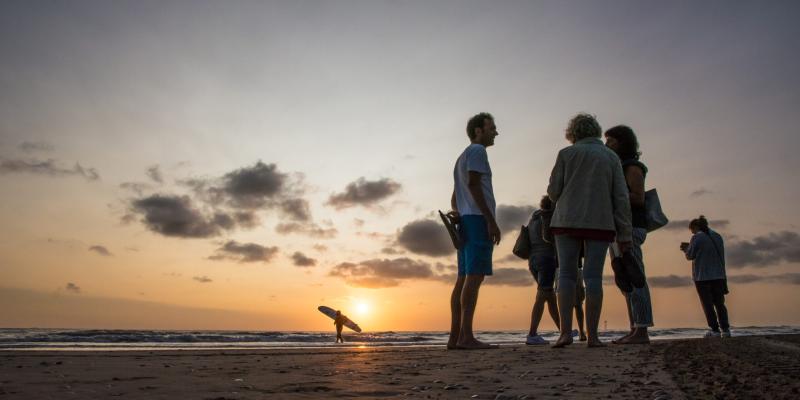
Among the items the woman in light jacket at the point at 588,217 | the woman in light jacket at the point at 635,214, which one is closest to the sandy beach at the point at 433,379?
the woman in light jacket at the point at 588,217

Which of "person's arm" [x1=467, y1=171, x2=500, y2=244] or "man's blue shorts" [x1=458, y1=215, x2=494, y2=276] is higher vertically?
"person's arm" [x1=467, y1=171, x2=500, y2=244]

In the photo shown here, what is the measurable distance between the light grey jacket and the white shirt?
0.64 meters

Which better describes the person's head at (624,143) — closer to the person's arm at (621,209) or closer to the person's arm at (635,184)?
the person's arm at (635,184)

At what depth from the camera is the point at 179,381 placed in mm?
3025

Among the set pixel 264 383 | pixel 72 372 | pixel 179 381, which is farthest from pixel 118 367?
pixel 264 383

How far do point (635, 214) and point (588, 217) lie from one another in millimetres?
1106

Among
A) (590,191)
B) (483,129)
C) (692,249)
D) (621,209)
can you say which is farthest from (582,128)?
(692,249)

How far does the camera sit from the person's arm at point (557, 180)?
17.6 feet

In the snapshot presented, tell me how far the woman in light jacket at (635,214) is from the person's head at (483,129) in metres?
1.30

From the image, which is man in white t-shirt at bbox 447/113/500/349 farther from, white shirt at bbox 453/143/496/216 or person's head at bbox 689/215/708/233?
person's head at bbox 689/215/708/233

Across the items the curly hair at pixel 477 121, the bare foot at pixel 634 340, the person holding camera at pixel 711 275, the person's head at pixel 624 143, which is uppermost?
the curly hair at pixel 477 121

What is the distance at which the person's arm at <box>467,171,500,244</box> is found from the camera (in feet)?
18.3

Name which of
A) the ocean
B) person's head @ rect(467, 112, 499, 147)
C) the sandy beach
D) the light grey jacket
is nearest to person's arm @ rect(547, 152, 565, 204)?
the light grey jacket

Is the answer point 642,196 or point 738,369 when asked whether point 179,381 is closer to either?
point 738,369
